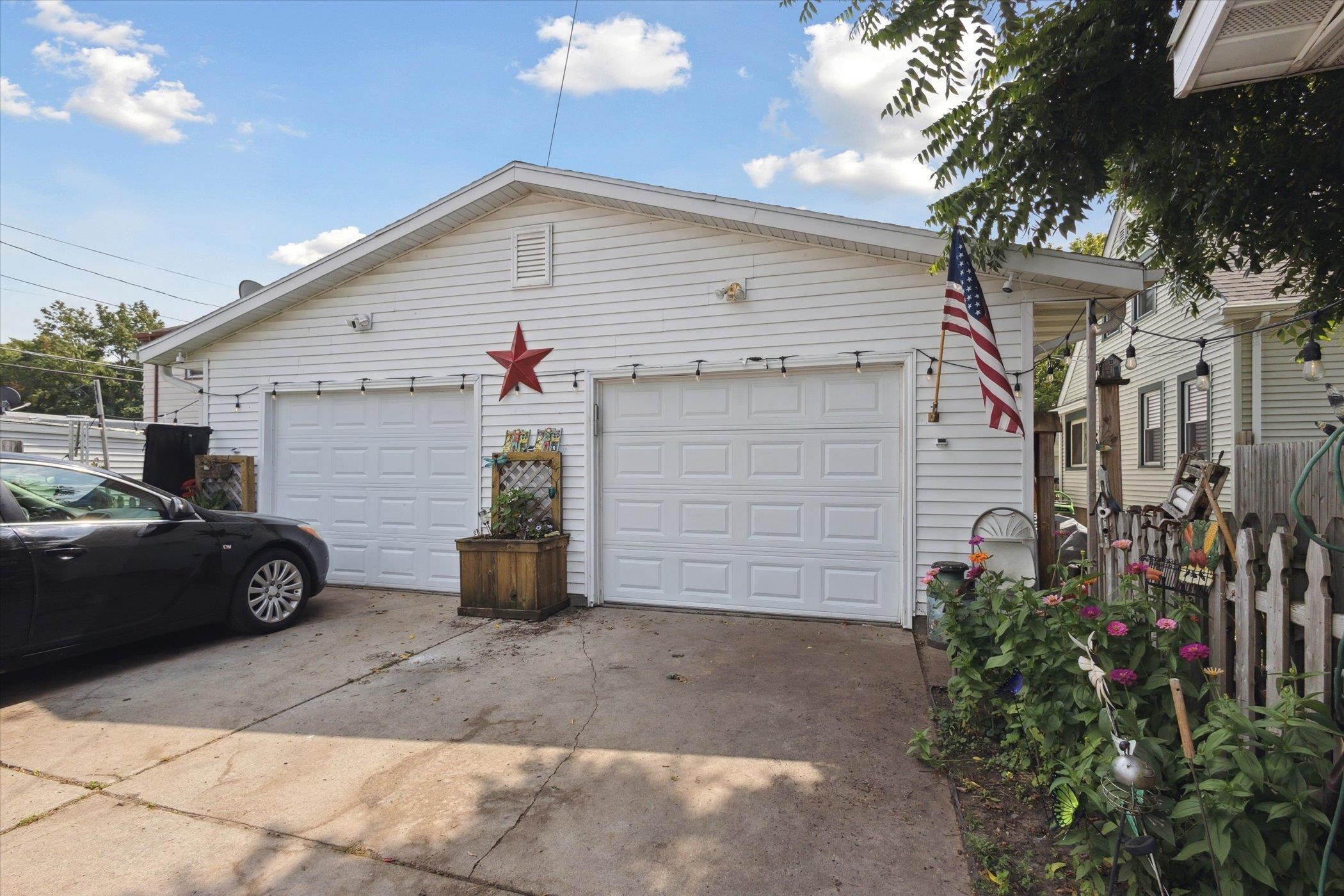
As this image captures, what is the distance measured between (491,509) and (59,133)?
1259 cm

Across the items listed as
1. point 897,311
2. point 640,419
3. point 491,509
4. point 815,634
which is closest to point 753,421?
point 640,419

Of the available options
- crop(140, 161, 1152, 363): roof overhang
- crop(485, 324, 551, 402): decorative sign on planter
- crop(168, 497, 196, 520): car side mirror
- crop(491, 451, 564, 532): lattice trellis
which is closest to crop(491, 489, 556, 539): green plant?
crop(491, 451, 564, 532): lattice trellis

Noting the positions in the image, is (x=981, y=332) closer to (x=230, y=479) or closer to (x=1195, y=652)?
(x=1195, y=652)

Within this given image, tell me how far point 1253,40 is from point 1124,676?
2041 millimetres

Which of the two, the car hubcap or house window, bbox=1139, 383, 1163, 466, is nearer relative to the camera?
the car hubcap

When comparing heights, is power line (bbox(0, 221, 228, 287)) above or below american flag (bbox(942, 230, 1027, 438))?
above

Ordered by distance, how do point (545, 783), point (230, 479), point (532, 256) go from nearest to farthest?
1. point (545, 783)
2. point (532, 256)
3. point (230, 479)

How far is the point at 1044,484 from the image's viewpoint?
213 inches

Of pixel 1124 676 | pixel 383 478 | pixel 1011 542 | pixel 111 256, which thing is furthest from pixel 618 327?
pixel 111 256

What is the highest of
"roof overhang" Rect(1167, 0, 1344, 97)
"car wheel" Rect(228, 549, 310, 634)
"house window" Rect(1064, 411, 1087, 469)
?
"roof overhang" Rect(1167, 0, 1344, 97)

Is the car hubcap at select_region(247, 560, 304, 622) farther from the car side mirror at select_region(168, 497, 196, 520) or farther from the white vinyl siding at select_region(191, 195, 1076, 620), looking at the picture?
the white vinyl siding at select_region(191, 195, 1076, 620)

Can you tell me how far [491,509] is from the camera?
21.0ft

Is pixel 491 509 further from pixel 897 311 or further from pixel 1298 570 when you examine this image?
pixel 1298 570

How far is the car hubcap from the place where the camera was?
531 cm
